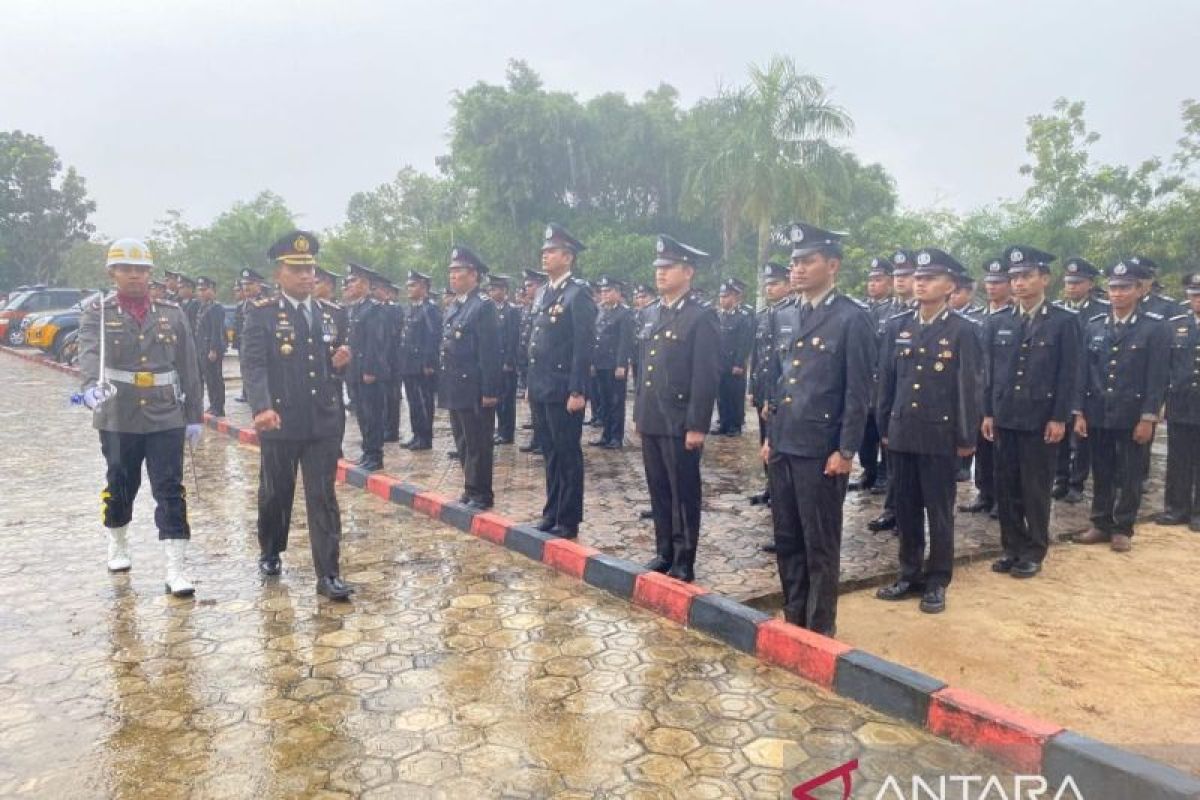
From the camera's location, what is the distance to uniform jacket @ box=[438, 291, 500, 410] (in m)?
6.59

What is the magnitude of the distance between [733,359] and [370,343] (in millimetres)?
4895

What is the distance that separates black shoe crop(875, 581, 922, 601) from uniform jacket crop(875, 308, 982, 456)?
2.63ft

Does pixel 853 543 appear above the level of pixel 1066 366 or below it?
below

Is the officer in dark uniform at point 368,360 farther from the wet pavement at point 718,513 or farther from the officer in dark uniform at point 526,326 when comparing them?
the officer in dark uniform at point 526,326

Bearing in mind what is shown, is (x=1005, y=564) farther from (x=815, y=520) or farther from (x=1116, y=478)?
(x=815, y=520)

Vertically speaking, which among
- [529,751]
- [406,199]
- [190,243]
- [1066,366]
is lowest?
Result: [529,751]

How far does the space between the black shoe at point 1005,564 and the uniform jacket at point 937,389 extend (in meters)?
1.14

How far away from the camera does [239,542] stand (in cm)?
614

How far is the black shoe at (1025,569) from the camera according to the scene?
542cm

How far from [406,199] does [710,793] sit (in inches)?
2077

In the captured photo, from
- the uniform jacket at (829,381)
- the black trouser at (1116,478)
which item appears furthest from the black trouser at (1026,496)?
the uniform jacket at (829,381)

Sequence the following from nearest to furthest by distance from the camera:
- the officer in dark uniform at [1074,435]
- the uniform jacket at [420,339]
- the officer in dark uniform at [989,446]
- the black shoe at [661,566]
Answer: the black shoe at [661,566]
the officer in dark uniform at [989,446]
the officer in dark uniform at [1074,435]
the uniform jacket at [420,339]

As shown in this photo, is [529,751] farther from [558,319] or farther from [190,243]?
[190,243]

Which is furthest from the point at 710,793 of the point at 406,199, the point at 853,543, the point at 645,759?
the point at 406,199
